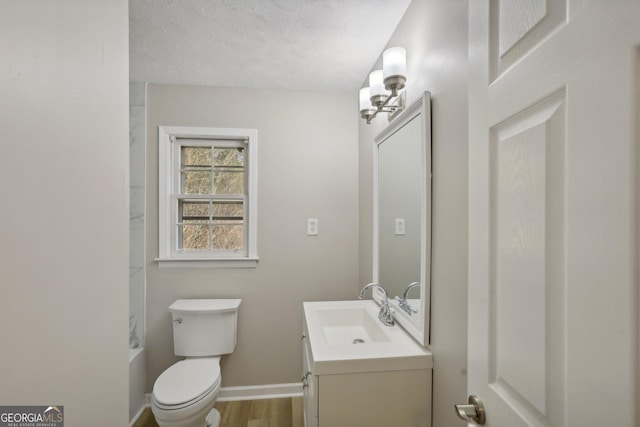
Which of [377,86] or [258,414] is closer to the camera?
[377,86]

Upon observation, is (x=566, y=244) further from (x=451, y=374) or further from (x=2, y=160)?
(x=2, y=160)

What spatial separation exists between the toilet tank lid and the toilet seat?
1.04ft

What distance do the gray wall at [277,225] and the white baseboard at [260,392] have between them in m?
0.04

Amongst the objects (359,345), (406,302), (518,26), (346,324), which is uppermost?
(518,26)

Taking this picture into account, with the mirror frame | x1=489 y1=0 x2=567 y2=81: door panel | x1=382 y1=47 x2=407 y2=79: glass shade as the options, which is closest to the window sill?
the mirror frame

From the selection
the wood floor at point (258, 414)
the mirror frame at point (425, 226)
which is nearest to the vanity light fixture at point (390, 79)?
the mirror frame at point (425, 226)

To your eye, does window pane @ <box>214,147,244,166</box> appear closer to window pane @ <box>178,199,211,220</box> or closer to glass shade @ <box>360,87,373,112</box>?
window pane @ <box>178,199,211,220</box>

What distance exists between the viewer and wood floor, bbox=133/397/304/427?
1.90m

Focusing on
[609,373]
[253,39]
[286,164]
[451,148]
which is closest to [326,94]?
[286,164]

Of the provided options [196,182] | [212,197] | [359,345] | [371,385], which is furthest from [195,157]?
[371,385]

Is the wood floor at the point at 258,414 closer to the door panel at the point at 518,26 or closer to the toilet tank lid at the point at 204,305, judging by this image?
the toilet tank lid at the point at 204,305

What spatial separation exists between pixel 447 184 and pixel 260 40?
1.31m

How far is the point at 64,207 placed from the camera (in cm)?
67

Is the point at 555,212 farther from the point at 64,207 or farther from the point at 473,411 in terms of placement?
the point at 64,207
